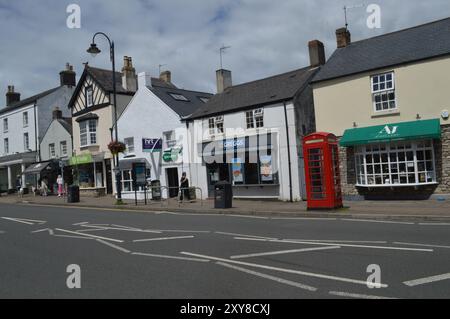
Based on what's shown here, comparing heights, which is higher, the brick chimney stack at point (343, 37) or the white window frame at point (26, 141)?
the brick chimney stack at point (343, 37)

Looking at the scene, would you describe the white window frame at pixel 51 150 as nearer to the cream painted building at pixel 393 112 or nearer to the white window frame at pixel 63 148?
the white window frame at pixel 63 148

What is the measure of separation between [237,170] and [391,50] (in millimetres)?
A: 9831

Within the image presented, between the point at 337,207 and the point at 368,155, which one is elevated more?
the point at 368,155

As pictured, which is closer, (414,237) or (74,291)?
(74,291)

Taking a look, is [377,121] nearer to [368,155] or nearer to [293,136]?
[368,155]

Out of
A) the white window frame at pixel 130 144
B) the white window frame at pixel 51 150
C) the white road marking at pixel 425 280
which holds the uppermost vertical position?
the white window frame at pixel 51 150

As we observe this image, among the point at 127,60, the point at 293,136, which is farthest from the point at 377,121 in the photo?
the point at 127,60

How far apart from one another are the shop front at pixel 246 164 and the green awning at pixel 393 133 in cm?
405

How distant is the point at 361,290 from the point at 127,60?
29.8 meters

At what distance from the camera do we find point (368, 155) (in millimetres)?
19859

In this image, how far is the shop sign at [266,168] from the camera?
73.9 ft

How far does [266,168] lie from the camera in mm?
22688

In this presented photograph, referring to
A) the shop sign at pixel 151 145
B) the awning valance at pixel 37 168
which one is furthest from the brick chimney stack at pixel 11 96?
the shop sign at pixel 151 145

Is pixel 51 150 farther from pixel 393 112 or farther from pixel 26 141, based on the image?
pixel 393 112
